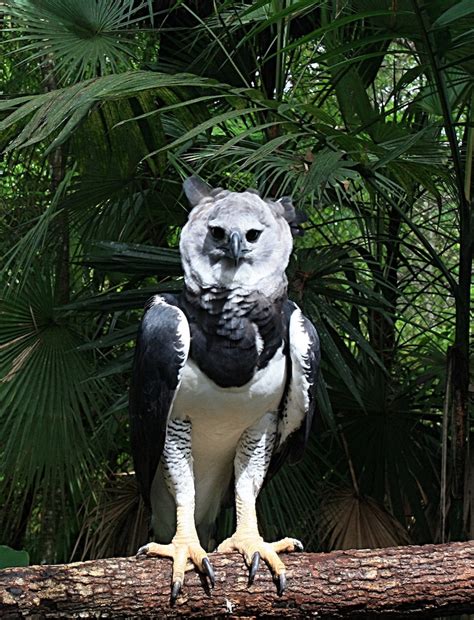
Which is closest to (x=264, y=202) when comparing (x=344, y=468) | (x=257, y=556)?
(x=257, y=556)

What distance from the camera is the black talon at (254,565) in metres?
1.85

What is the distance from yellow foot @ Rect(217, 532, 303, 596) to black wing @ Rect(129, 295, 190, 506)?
0.86ft

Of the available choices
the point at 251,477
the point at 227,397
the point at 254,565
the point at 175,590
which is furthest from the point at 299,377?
the point at 175,590

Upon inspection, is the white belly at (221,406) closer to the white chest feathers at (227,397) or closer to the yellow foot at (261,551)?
the white chest feathers at (227,397)

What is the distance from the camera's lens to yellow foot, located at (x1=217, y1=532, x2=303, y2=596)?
1829mm

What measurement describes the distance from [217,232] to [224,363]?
28 cm

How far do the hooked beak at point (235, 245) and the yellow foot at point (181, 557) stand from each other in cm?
61

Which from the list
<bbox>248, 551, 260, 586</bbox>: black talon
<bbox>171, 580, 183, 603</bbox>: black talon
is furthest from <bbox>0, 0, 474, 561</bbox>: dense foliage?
<bbox>171, 580, 183, 603</bbox>: black talon

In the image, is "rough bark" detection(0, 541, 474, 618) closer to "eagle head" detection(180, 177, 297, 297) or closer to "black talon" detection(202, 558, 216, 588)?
"black talon" detection(202, 558, 216, 588)

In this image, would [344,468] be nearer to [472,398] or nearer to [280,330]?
[472,398]

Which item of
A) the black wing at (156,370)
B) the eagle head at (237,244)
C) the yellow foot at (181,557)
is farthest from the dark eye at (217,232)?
the yellow foot at (181,557)

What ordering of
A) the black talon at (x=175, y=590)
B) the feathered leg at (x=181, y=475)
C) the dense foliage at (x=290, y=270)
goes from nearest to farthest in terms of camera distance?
1. the black talon at (x=175, y=590)
2. the feathered leg at (x=181, y=475)
3. the dense foliage at (x=290, y=270)

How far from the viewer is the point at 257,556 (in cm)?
190

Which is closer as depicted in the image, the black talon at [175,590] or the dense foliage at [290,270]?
the black talon at [175,590]
